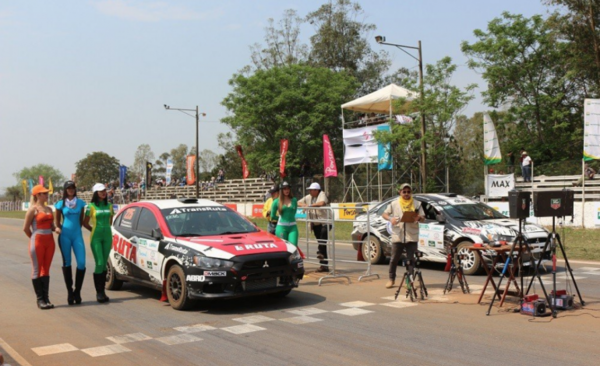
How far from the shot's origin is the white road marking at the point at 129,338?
6.96m

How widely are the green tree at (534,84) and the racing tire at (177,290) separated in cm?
2972

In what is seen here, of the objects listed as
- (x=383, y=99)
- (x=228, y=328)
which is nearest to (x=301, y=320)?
(x=228, y=328)

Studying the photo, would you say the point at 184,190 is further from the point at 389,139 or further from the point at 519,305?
the point at 519,305

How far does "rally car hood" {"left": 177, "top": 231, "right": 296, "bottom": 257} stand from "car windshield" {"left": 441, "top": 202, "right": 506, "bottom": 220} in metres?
4.68

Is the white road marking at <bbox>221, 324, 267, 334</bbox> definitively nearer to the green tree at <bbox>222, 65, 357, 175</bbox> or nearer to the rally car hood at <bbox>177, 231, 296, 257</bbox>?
the rally car hood at <bbox>177, 231, 296, 257</bbox>

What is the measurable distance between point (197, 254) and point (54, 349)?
7.39 feet

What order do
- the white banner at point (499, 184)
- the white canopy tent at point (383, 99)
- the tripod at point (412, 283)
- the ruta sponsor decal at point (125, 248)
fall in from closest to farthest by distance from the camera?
the tripod at point (412, 283) < the ruta sponsor decal at point (125, 248) < the white banner at point (499, 184) < the white canopy tent at point (383, 99)

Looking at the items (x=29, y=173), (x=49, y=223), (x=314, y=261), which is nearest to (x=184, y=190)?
(x=314, y=261)

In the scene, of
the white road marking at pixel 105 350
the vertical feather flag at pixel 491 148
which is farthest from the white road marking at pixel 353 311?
the vertical feather flag at pixel 491 148

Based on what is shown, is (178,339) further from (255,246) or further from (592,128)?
(592,128)

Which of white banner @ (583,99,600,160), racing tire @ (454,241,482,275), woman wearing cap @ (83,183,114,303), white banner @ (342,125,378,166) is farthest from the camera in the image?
white banner @ (342,125,378,166)

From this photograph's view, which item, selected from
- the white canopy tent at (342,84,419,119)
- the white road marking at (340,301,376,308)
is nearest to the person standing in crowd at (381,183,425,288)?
the white road marking at (340,301,376,308)

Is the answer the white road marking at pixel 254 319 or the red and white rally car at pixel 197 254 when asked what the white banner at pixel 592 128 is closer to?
the red and white rally car at pixel 197 254

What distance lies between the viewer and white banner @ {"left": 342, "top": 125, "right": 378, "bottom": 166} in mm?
31375
